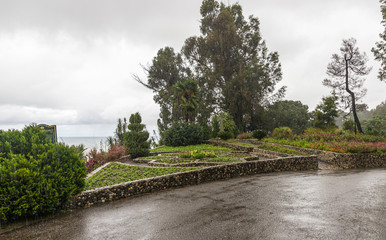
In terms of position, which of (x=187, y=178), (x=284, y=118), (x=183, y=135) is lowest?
(x=187, y=178)

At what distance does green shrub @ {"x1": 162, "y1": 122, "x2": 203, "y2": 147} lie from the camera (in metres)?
21.2

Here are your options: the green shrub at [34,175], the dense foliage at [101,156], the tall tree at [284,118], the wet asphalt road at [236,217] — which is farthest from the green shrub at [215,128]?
the green shrub at [34,175]

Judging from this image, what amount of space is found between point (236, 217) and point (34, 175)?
4418 millimetres

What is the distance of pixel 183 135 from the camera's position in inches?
838

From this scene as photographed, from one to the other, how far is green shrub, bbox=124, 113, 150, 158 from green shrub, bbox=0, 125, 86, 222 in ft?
31.0

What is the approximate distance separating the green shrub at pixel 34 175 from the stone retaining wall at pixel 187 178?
20.9 inches

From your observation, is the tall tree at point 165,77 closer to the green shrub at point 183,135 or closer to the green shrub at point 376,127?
the green shrub at point 183,135


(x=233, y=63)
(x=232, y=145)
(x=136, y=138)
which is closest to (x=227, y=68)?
(x=233, y=63)

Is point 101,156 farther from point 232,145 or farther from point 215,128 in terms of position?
point 215,128

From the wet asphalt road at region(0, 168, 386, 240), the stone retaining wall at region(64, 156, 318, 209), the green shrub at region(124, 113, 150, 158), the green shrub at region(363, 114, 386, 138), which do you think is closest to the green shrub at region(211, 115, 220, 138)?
the green shrub at region(124, 113, 150, 158)

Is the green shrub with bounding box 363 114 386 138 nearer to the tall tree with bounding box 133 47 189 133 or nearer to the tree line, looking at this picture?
the tree line

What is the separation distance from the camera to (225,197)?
20.6ft

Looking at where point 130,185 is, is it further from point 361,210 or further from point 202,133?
point 202,133

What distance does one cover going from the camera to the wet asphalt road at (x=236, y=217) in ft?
12.8
